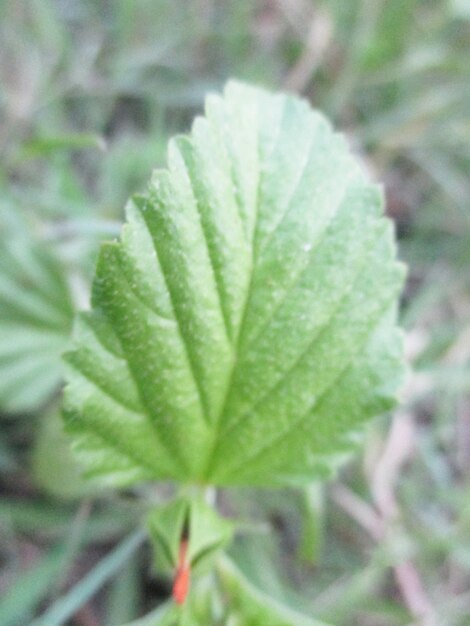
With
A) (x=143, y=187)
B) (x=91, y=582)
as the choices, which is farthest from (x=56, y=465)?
(x=143, y=187)

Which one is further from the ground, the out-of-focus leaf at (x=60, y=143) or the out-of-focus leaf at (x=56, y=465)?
the out-of-focus leaf at (x=60, y=143)

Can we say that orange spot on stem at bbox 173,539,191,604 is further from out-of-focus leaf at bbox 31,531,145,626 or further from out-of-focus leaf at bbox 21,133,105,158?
out-of-focus leaf at bbox 21,133,105,158

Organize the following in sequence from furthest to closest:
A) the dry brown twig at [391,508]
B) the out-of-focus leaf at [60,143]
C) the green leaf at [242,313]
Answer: the dry brown twig at [391,508] → the out-of-focus leaf at [60,143] → the green leaf at [242,313]

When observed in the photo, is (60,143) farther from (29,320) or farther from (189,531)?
(189,531)

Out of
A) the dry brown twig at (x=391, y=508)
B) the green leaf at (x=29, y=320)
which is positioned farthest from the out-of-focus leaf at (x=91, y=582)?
the dry brown twig at (x=391, y=508)

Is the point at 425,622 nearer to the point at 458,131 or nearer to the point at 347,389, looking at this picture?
the point at 347,389

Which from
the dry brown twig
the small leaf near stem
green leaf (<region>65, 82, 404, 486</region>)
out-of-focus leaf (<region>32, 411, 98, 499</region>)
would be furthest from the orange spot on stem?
the dry brown twig

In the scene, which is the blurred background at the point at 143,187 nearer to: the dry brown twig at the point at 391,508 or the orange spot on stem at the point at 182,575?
the dry brown twig at the point at 391,508

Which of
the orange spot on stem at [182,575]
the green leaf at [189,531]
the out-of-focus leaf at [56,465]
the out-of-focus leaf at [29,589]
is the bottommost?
the orange spot on stem at [182,575]
